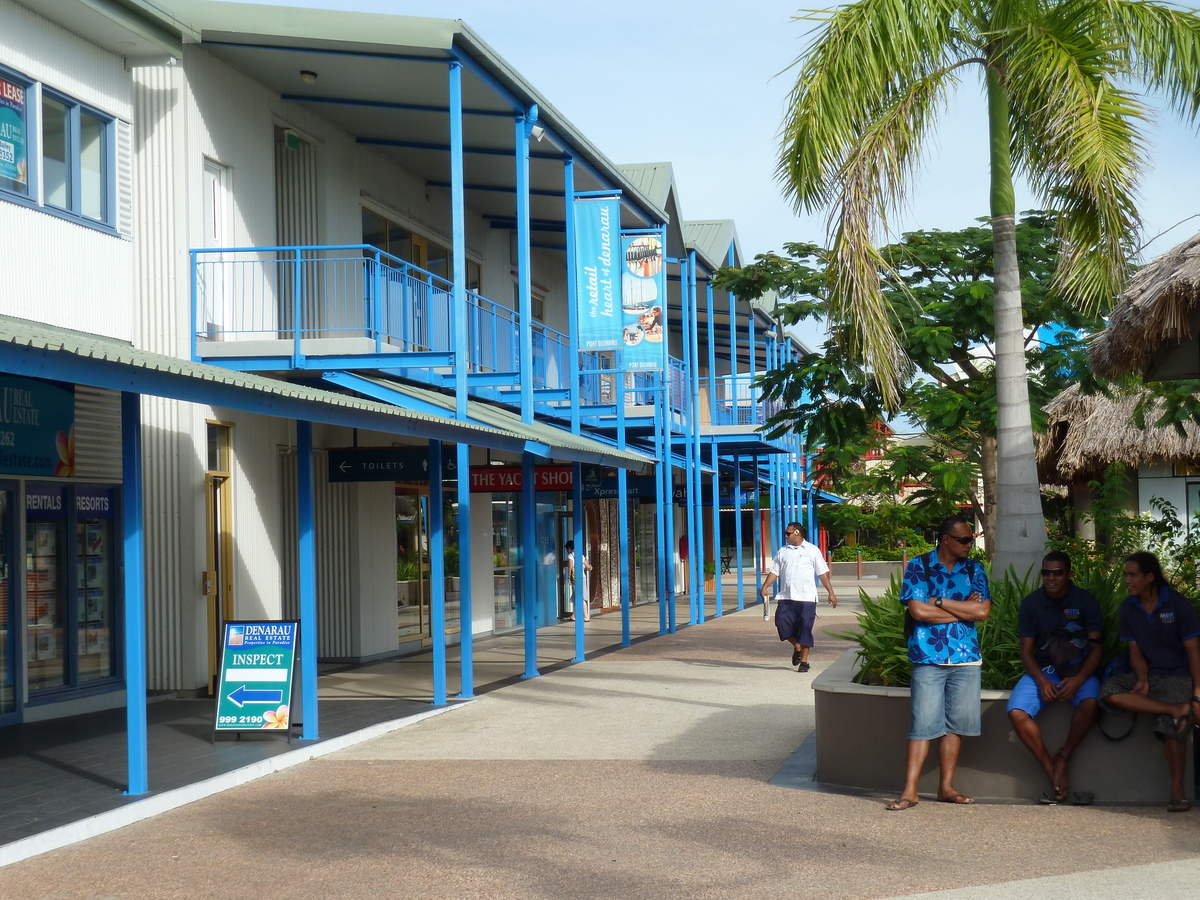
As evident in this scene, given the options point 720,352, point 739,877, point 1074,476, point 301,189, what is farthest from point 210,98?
point 720,352

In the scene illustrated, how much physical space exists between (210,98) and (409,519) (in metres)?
6.83

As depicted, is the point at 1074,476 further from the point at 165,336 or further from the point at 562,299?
the point at 165,336

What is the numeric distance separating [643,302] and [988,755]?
12109 mm

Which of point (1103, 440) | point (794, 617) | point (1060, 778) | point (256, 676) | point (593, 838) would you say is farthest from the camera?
point (1103, 440)

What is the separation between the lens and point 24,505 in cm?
1145

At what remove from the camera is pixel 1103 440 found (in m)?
20.0

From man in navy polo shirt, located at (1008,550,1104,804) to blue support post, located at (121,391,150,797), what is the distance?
5089mm

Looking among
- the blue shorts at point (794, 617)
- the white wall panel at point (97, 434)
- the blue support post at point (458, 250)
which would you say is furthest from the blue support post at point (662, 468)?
the white wall panel at point (97, 434)

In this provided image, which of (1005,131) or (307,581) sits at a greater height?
(1005,131)

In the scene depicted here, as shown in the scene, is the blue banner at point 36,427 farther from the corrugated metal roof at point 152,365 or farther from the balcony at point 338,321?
the corrugated metal roof at point 152,365

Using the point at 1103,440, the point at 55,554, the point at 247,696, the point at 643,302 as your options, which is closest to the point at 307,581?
the point at 247,696

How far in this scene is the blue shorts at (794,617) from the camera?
14531mm

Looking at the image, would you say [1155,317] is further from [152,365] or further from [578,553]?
[578,553]

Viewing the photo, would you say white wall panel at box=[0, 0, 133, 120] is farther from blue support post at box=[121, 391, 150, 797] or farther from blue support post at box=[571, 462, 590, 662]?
blue support post at box=[571, 462, 590, 662]
